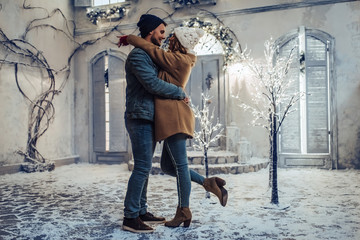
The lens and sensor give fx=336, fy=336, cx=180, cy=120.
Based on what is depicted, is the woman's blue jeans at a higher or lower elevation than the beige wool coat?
lower

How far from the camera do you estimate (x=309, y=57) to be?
663 centimetres

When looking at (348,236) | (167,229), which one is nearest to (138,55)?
(167,229)

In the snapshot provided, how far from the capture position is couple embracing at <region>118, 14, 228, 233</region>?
2510 mm

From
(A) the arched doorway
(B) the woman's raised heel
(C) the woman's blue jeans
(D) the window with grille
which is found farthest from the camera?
(A) the arched doorway

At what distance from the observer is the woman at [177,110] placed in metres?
2.52

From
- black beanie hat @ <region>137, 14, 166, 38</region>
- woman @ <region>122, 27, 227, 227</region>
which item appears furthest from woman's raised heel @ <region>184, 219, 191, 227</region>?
black beanie hat @ <region>137, 14, 166, 38</region>

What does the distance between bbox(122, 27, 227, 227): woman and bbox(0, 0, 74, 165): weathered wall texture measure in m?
4.80

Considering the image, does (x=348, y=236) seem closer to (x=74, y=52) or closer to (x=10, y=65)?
(x=10, y=65)

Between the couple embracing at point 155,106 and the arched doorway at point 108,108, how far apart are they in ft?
17.1

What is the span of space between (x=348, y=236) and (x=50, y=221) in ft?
8.09

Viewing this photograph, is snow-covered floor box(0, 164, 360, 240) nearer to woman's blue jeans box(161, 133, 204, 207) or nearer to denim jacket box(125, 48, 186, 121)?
woman's blue jeans box(161, 133, 204, 207)

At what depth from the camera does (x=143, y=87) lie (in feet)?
8.56

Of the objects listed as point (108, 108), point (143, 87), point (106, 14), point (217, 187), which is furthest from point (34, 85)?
point (217, 187)

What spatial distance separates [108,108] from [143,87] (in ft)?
18.2
